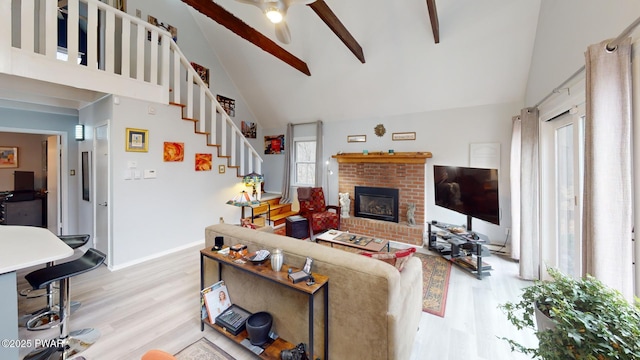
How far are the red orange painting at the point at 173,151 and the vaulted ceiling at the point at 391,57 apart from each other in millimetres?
2524

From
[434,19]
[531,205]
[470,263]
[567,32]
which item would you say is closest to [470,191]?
[531,205]

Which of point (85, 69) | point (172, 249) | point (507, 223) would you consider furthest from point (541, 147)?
point (85, 69)

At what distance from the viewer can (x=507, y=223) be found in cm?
399

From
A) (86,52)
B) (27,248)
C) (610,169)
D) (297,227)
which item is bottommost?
(297,227)

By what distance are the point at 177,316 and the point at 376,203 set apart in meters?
3.88

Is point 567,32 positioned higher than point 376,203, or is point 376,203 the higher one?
point 567,32

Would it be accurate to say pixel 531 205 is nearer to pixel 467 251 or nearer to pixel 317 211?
pixel 467 251

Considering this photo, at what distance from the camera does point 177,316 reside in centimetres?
228

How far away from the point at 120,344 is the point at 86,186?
3240mm

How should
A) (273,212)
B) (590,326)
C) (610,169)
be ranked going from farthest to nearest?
(273,212) → (610,169) → (590,326)

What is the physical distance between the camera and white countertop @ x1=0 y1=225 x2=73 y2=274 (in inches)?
56.5

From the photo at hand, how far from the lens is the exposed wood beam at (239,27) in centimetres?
336

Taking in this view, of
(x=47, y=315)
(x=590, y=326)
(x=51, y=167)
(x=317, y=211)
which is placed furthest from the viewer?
(x=317, y=211)

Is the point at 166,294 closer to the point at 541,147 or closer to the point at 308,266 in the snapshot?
the point at 308,266
